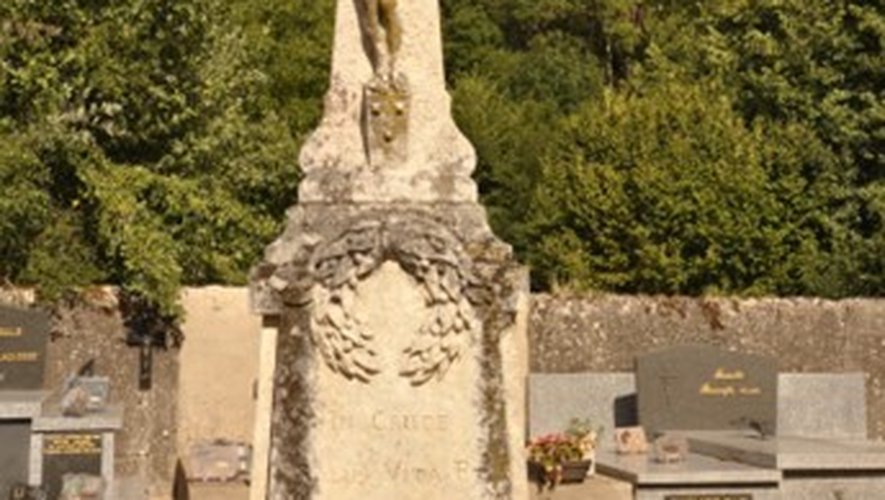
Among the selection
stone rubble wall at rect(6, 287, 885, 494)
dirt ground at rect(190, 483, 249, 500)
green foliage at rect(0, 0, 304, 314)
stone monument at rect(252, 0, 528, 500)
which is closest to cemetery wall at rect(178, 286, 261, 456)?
stone rubble wall at rect(6, 287, 885, 494)

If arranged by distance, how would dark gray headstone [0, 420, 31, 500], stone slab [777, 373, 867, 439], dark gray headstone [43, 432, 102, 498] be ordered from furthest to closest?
stone slab [777, 373, 867, 439]
dark gray headstone [0, 420, 31, 500]
dark gray headstone [43, 432, 102, 498]

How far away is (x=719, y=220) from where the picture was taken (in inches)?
997

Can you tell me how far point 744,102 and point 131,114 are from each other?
41.0 ft

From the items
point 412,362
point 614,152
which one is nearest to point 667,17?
point 614,152

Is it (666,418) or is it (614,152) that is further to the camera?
(614,152)

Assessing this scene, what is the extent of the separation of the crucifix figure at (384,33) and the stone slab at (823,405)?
11610 mm

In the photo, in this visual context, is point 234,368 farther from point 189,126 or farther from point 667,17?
point 667,17

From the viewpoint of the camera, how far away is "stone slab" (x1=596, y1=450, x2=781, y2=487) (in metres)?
14.5

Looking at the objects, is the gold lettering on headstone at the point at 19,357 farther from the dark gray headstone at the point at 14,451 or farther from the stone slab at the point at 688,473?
the stone slab at the point at 688,473

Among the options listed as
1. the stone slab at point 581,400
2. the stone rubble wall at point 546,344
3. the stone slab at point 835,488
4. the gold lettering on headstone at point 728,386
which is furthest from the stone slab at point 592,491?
the stone rubble wall at point 546,344

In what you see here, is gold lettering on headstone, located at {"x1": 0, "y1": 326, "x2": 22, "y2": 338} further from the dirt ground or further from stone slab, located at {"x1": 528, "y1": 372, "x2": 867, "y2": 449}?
stone slab, located at {"x1": 528, "y1": 372, "x2": 867, "y2": 449}

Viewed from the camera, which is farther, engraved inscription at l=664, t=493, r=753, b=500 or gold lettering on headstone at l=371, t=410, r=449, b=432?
engraved inscription at l=664, t=493, r=753, b=500

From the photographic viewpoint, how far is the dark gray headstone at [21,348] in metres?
18.5

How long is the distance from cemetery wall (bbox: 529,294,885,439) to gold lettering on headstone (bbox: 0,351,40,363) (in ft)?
21.0
